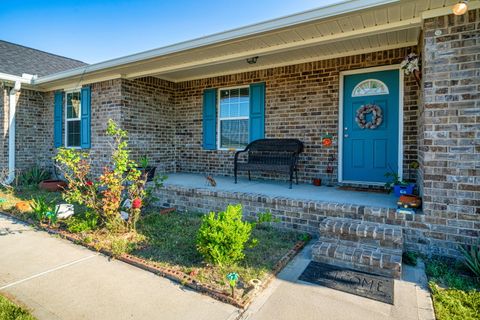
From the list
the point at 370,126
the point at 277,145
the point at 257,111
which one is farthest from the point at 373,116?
the point at 257,111

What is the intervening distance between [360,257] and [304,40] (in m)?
3.11

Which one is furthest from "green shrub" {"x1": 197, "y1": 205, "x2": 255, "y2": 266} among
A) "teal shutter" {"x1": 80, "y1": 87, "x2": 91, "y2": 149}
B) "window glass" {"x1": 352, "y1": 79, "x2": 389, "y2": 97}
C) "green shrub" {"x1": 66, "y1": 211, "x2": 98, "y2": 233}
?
"teal shutter" {"x1": 80, "y1": 87, "x2": 91, "y2": 149}

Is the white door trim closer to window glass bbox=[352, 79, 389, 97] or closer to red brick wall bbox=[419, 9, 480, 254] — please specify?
window glass bbox=[352, 79, 389, 97]

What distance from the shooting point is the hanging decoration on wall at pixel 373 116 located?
4977mm

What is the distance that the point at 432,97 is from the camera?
3197 millimetres

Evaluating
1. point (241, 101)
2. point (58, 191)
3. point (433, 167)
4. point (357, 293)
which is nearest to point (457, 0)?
point (433, 167)

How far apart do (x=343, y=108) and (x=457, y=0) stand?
247cm

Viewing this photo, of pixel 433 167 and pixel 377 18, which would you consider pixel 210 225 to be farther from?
pixel 377 18

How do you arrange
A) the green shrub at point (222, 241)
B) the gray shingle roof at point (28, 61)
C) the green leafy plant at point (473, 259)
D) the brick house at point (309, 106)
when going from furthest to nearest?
the gray shingle roof at point (28, 61), the brick house at point (309, 106), the green shrub at point (222, 241), the green leafy plant at point (473, 259)

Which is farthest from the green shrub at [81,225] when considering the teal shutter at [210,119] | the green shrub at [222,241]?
the teal shutter at [210,119]

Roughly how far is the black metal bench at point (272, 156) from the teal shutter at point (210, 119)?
130 cm

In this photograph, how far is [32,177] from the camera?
7574 mm

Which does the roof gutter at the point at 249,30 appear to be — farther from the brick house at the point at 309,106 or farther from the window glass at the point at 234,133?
the window glass at the point at 234,133

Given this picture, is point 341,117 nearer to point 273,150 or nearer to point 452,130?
point 273,150
